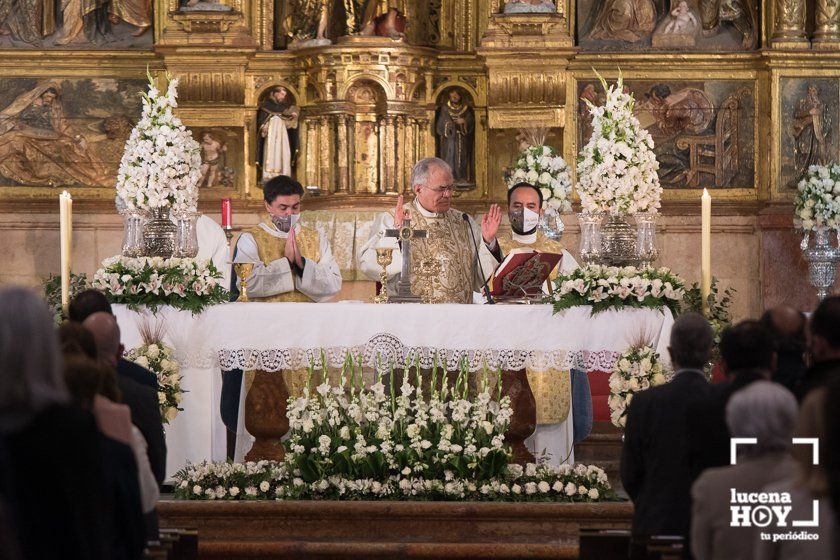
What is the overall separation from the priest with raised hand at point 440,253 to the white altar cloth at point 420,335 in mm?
762

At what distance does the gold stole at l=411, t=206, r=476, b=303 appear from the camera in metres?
11.1

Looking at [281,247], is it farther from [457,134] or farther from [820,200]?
[820,200]

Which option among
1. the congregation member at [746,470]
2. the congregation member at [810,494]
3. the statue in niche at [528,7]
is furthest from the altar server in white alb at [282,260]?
the congregation member at [810,494]

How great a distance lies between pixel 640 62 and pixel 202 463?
22.0 ft

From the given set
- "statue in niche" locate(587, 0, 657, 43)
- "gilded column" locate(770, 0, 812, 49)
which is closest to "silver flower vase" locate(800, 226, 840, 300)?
"gilded column" locate(770, 0, 812, 49)

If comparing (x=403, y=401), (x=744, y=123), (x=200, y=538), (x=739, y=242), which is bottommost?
(x=200, y=538)

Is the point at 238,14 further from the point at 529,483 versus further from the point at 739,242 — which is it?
the point at 529,483

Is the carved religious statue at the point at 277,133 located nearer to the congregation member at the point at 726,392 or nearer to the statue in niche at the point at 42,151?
the statue in niche at the point at 42,151

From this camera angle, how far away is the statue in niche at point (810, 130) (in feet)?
49.1

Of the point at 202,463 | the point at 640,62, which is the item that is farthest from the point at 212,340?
the point at 640,62

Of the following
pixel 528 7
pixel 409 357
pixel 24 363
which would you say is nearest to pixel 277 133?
pixel 528 7

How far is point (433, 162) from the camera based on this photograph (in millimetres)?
10711

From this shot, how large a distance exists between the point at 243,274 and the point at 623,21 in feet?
18.6

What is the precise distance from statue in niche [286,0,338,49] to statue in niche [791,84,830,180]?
4179 mm
